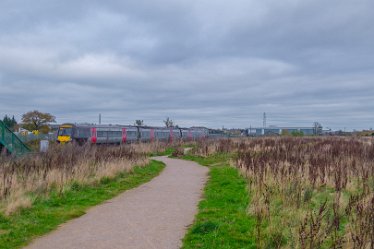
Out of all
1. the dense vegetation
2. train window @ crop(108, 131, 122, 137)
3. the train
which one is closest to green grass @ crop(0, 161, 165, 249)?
the dense vegetation

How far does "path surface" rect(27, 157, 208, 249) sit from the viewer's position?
7.19 metres

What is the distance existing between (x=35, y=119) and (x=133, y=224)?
6732 centimetres

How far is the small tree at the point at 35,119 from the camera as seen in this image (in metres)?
70.4

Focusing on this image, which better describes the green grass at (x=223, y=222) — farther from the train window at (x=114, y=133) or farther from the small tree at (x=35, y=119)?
the small tree at (x=35, y=119)

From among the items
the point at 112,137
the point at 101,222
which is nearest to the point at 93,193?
the point at 101,222

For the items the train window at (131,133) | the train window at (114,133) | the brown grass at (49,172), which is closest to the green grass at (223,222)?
the brown grass at (49,172)

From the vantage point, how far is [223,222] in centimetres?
845

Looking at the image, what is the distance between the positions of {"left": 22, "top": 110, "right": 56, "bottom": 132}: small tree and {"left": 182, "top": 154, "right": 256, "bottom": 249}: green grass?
62.1 metres

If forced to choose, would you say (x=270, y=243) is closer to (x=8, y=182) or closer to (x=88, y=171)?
(x=8, y=182)

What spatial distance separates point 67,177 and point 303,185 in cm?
730

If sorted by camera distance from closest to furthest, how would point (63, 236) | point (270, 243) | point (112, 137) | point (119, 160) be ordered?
point (270, 243)
point (63, 236)
point (119, 160)
point (112, 137)

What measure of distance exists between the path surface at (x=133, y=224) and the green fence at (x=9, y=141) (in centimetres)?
1244

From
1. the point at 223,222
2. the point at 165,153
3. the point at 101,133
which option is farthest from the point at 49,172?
the point at 101,133

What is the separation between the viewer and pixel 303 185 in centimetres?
1141
